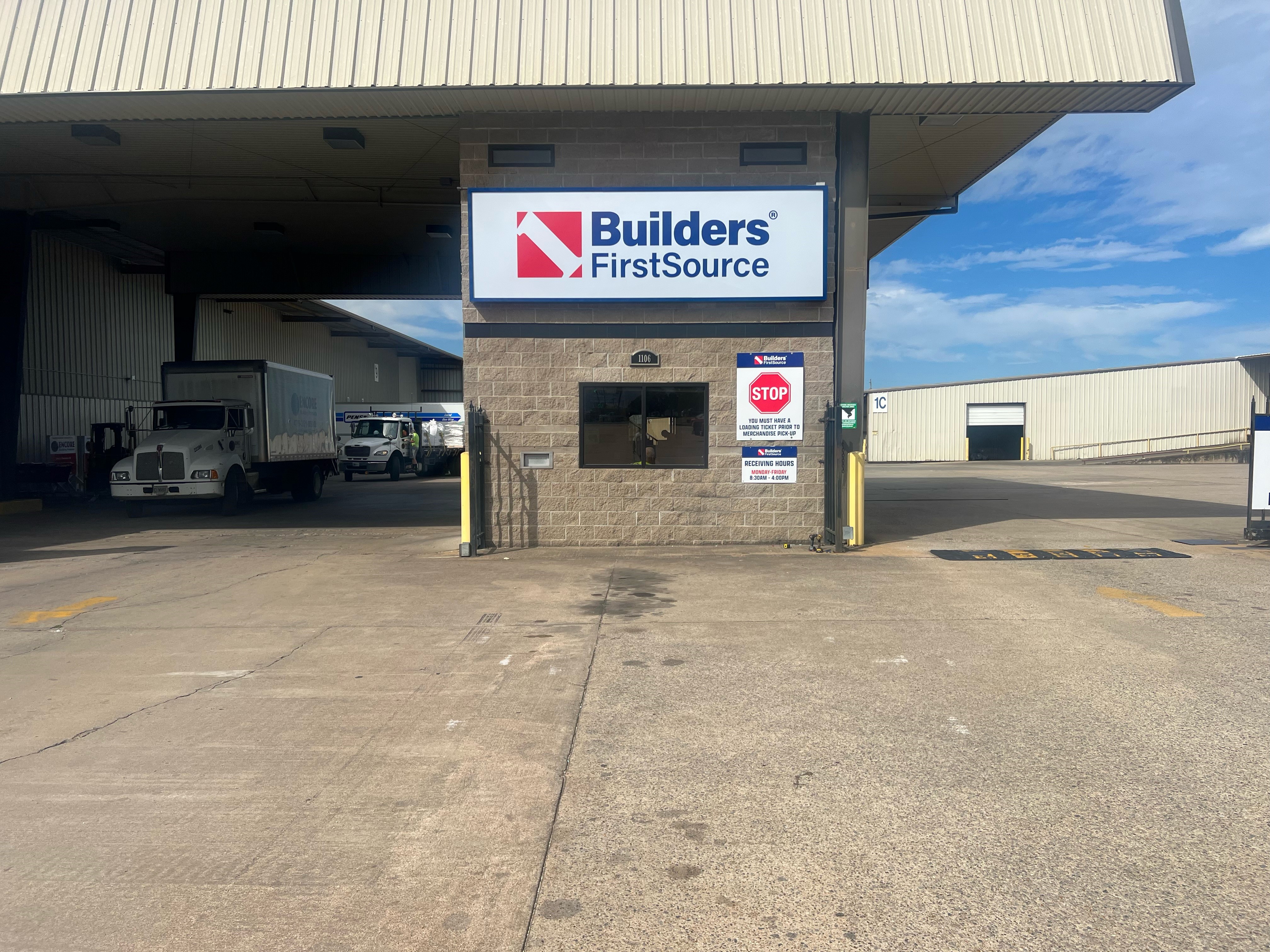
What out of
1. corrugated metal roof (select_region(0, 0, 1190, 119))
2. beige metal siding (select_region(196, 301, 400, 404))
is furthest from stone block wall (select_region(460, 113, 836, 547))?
beige metal siding (select_region(196, 301, 400, 404))

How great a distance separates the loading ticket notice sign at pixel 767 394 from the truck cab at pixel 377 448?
2446 cm

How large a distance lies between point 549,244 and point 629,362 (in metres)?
2.09

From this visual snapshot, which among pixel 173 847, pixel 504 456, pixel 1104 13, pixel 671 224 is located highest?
pixel 1104 13

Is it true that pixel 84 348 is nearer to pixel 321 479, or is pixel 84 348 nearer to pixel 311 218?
pixel 321 479

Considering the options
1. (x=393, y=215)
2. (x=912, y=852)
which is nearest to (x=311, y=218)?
(x=393, y=215)

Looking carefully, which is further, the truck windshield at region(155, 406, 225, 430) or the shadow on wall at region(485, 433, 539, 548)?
the truck windshield at region(155, 406, 225, 430)

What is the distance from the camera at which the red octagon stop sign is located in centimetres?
1237

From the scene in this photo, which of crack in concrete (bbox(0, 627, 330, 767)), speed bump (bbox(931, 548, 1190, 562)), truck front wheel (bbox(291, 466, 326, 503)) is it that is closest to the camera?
crack in concrete (bbox(0, 627, 330, 767))

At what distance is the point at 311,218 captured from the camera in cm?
2081

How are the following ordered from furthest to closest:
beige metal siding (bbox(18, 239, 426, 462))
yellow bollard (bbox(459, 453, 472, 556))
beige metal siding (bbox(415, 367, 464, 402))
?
beige metal siding (bbox(415, 367, 464, 402)), beige metal siding (bbox(18, 239, 426, 462)), yellow bollard (bbox(459, 453, 472, 556))

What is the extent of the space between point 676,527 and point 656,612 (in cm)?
440

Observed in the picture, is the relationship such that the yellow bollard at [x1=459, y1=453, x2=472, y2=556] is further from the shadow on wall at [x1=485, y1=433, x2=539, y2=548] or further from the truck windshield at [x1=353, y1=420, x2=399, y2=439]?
the truck windshield at [x1=353, y1=420, x2=399, y2=439]

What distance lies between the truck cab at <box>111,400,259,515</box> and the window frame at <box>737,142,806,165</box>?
13288mm

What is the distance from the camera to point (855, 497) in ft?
40.1
